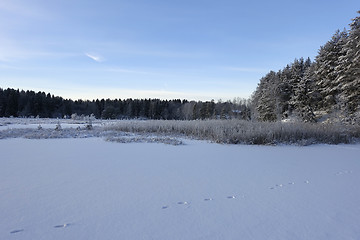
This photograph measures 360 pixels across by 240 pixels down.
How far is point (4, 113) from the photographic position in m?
47.9

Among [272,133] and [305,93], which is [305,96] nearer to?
[305,93]

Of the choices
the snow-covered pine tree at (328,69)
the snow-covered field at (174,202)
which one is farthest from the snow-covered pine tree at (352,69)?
the snow-covered field at (174,202)

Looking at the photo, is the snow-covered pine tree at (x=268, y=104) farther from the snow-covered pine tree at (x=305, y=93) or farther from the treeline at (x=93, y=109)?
the treeline at (x=93, y=109)

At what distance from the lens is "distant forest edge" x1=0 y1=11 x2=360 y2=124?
16453mm

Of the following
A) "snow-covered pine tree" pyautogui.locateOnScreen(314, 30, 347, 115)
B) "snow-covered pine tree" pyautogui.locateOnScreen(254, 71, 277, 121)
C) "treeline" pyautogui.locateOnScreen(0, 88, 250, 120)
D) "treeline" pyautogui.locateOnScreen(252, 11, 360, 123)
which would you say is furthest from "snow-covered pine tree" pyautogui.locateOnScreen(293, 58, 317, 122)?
"treeline" pyautogui.locateOnScreen(0, 88, 250, 120)

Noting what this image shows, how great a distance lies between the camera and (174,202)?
2469 mm

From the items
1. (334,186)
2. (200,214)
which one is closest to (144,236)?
(200,214)

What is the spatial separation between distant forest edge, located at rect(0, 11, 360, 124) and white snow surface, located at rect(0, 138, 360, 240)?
12.6 meters

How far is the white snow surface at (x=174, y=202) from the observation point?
5.97ft

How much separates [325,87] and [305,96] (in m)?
2.26

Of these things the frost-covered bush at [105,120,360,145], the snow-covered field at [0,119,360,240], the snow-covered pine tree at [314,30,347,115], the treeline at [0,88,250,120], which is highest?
the snow-covered pine tree at [314,30,347,115]

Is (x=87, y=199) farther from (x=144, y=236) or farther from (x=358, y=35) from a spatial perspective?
(x=358, y=35)

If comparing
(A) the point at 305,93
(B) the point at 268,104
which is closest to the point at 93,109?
(B) the point at 268,104

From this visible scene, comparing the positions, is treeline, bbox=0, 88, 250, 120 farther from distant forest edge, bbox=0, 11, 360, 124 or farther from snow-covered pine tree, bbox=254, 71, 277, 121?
snow-covered pine tree, bbox=254, 71, 277, 121
